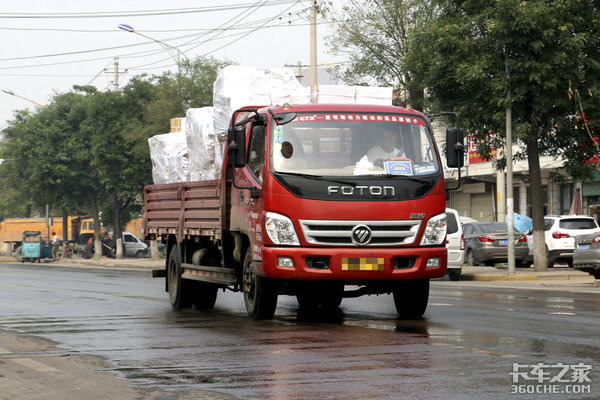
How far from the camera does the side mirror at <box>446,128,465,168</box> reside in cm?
1318

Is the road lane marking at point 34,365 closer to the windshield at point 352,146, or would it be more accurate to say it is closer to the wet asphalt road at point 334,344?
the wet asphalt road at point 334,344

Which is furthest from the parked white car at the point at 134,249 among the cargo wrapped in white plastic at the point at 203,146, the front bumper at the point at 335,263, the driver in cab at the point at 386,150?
the front bumper at the point at 335,263

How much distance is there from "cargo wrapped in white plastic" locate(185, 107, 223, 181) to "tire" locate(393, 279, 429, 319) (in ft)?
12.4

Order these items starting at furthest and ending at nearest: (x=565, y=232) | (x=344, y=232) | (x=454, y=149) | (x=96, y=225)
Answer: (x=96, y=225)
(x=565, y=232)
(x=454, y=149)
(x=344, y=232)

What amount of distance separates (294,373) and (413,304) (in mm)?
5398

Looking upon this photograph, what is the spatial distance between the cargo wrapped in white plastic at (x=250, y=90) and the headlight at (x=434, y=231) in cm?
347

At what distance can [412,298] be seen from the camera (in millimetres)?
13406

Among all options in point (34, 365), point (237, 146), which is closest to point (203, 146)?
point (237, 146)

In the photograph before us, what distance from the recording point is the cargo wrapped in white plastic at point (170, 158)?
18.3 m

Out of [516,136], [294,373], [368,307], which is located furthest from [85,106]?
[294,373]

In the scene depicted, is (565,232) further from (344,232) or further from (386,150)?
(344,232)

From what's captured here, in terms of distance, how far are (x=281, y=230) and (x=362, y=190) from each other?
1058mm

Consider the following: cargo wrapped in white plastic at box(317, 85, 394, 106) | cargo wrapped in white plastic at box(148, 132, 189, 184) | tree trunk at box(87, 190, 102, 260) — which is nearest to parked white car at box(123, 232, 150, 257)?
tree trunk at box(87, 190, 102, 260)

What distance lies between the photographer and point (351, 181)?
40.5 feet
